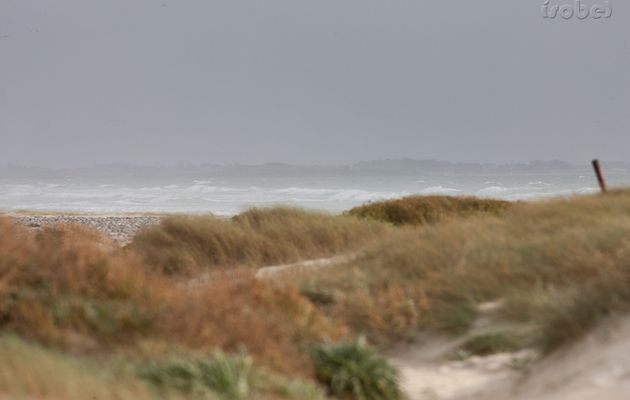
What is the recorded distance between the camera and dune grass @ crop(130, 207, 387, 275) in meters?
11.9

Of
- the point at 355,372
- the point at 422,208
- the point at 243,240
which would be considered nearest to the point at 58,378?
the point at 355,372

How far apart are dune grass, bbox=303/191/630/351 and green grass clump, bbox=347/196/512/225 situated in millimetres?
6107

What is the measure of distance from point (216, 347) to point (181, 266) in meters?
6.87

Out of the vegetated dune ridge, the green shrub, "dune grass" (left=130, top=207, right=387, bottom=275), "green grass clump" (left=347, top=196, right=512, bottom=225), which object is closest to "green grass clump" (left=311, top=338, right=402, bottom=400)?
the vegetated dune ridge

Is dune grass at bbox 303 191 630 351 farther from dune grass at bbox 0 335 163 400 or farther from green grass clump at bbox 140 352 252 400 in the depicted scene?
dune grass at bbox 0 335 163 400

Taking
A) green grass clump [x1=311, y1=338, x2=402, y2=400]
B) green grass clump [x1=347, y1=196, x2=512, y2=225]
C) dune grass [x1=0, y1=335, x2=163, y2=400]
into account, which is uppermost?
green grass clump [x1=347, y1=196, x2=512, y2=225]

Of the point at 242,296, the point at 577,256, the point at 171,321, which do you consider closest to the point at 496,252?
the point at 577,256

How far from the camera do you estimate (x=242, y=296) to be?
20.9 ft

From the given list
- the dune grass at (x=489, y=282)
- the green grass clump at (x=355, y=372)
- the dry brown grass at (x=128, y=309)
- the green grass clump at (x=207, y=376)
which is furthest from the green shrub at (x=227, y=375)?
the dune grass at (x=489, y=282)

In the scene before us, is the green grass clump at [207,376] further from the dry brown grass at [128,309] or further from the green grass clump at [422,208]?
the green grass clump at [422,208]

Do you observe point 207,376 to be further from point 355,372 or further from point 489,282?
point 489,282

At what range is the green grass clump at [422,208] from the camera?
1589 centimetres

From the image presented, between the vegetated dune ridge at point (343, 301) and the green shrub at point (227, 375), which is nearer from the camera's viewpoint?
the green shrub at point (227, 375)

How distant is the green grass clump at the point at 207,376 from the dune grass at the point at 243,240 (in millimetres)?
6622
